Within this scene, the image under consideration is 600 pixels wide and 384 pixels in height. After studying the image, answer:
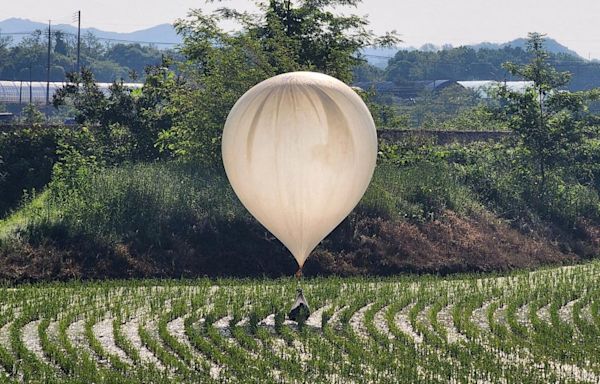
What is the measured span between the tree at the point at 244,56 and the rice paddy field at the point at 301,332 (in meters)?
8.48

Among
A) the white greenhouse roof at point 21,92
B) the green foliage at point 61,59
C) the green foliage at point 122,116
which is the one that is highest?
the green foliage at point 122,116

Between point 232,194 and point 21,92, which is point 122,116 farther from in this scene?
point 21,92

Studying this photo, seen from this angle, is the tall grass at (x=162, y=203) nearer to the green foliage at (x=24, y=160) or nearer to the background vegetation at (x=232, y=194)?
the background vegetation at (x=232, y=194)

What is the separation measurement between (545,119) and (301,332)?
22.3m

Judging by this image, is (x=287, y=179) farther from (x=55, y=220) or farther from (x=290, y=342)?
(x=55, y=220)

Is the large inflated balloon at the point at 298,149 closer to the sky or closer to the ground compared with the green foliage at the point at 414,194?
closer to the sky

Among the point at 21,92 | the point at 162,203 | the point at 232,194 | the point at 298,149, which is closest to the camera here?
the point at 298,149

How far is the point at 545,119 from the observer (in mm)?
39812

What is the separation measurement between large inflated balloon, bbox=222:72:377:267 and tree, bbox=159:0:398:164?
13.4m

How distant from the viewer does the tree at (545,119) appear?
39.4m

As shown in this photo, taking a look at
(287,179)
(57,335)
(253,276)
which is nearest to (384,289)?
(253,276)

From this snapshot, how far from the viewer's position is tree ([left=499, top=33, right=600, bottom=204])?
39.4 m

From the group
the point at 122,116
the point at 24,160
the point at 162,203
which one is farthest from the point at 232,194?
the point at 24,160

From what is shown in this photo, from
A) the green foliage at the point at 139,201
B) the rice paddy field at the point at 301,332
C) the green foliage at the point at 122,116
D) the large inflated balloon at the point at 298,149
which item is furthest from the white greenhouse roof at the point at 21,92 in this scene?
the large inflated balloon at the point at 298,149
